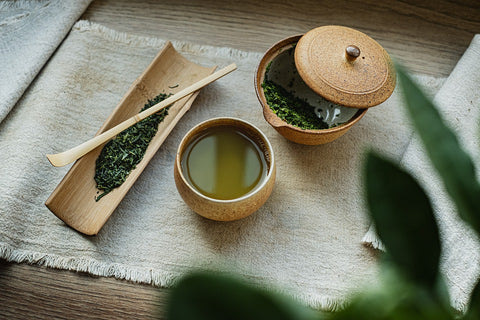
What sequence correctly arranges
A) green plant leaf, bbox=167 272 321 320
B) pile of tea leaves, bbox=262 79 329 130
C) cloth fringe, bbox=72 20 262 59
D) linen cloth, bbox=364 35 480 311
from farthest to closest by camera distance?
cloth fringe, bbox=72 20 262 59, pile of tea leaves, bbox=262 79 329 130, linen cloth, bbox=364 35 480 311, green plant leaf, bbox=167 272 321 320

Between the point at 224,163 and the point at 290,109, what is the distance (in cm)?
19

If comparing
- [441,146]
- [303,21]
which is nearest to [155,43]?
[303,21]

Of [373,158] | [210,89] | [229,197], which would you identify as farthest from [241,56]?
[373,158]

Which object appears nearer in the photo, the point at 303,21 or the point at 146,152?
the point at 146,152

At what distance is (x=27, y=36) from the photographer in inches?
37.8

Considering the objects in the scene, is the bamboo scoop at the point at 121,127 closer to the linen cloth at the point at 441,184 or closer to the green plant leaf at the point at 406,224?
the linen cloth at the point at 441,184

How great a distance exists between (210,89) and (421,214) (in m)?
0.79

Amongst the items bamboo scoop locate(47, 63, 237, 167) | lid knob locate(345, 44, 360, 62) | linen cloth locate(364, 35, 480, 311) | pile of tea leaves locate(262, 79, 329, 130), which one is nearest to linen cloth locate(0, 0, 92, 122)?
bamboo scoop locate(47, 63, 237, 167)

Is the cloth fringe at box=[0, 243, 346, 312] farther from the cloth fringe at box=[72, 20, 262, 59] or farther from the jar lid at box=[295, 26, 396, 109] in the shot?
the cloth fringe at box=[72, 20, 262, 59]

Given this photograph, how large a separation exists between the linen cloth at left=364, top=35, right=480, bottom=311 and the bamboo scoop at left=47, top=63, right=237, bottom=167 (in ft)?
1.47

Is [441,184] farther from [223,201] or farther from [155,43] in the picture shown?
[155,43]

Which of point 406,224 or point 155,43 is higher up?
point 406,224

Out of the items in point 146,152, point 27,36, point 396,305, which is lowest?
point 146,152

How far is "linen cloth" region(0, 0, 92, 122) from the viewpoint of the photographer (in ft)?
2.91
